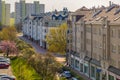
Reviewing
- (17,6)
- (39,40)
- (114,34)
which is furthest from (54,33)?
(17,6)

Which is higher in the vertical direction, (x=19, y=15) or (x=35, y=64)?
(x=19, y=15)

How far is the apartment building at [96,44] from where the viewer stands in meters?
29.9

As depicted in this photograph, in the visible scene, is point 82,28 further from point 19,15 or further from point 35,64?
point 19,15

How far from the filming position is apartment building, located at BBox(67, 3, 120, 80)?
29.9m

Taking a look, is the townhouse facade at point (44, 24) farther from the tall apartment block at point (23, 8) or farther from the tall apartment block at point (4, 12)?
the tall apartment block at point (23, 8)

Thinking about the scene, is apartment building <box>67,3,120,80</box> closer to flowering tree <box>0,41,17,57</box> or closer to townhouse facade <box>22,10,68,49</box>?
flowering tree <box>0,41,17,57</box>

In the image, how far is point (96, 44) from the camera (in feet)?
115

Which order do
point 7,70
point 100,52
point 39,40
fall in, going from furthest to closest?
point 39,40
point 7,70
point 100,52

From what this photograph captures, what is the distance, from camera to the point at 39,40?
76062 mm

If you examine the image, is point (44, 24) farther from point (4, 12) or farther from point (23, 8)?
point (23, 8)

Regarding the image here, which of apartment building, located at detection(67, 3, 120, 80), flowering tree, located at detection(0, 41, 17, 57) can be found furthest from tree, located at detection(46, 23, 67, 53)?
flowering tree, located at detection(0, 41, 17, 57)

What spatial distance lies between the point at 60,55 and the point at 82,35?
16.0 m

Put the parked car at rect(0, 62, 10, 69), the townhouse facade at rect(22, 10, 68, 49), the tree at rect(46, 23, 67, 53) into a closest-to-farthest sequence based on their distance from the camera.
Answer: the parked car at rect(0, 62, 10, 69) → the tree at rect(46, 23, 67, 53) → the townhouse facade at rect(22, 10, 68, 49)

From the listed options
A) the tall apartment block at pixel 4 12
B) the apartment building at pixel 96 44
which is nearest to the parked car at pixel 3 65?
the apartment building at pixel 96 44
